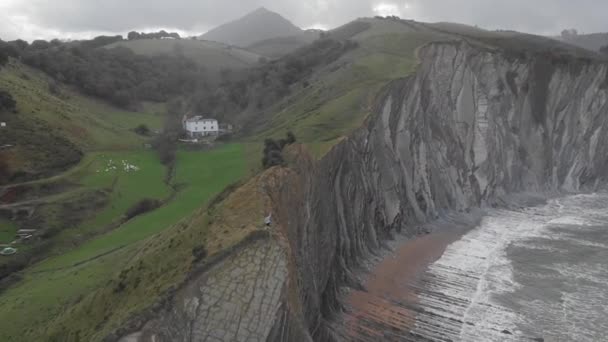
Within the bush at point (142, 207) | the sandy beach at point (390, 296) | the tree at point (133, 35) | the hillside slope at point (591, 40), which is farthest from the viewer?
the tree at point (133, 35)

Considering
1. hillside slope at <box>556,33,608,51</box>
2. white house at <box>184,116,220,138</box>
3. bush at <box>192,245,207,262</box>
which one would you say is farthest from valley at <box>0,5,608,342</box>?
hillside slope at <box>556,33,608,51</box>

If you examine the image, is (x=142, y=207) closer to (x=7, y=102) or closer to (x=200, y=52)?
(x=7, y=102)

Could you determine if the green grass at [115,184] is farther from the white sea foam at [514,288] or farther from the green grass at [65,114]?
the white sea foam at [514,288]

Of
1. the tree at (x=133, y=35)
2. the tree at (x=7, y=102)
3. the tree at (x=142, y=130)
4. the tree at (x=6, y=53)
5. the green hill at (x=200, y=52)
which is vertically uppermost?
the tree at (x=133, y=35)

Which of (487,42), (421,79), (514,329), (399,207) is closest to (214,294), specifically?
(514,329)

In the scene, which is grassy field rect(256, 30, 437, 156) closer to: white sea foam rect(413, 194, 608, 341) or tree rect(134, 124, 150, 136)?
white sea foam rect(413, 194, 608, 341)

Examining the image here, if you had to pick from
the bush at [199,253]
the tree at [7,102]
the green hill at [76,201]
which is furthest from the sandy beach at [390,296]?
the tree at [7,102]

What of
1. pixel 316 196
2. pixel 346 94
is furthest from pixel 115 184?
pixel 316 196
